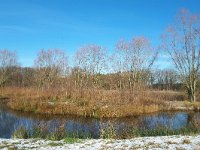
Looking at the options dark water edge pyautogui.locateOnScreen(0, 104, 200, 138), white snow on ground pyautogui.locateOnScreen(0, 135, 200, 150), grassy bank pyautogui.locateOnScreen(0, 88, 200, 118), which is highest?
grassy bank pyautogui.locateOnScreen(0, 88, 200, 118)

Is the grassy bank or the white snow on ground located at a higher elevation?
the grassy bank

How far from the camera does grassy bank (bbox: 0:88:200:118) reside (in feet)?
77.3

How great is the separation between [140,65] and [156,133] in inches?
976

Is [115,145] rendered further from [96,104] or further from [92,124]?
[96,104]

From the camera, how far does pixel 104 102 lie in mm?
24531

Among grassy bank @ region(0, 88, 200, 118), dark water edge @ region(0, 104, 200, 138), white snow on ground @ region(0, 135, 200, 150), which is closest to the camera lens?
white snow on ground @ region(0, 135, 200, 150)

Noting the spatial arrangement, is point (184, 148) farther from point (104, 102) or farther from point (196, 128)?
point (104, 102)

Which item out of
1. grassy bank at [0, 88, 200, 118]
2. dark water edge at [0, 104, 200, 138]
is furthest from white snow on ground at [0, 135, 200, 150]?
grassy bank at [0, 88, 200, 118]

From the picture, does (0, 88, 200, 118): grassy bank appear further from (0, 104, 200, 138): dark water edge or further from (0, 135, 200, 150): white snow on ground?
(0, 135, 200, 150): white snow on ground

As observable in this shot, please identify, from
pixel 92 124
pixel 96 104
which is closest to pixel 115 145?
pixel 92 124

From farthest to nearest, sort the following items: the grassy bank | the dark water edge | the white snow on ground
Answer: the grassy bank
the dark water edge
the white snow on ground

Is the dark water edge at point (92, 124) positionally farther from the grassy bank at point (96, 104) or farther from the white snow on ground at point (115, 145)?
the white snow on ground at point (115, 145)

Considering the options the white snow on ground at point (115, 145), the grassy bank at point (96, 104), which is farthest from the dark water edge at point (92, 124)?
the white snow on ground at point (115, 145)

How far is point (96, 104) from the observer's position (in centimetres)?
2420
